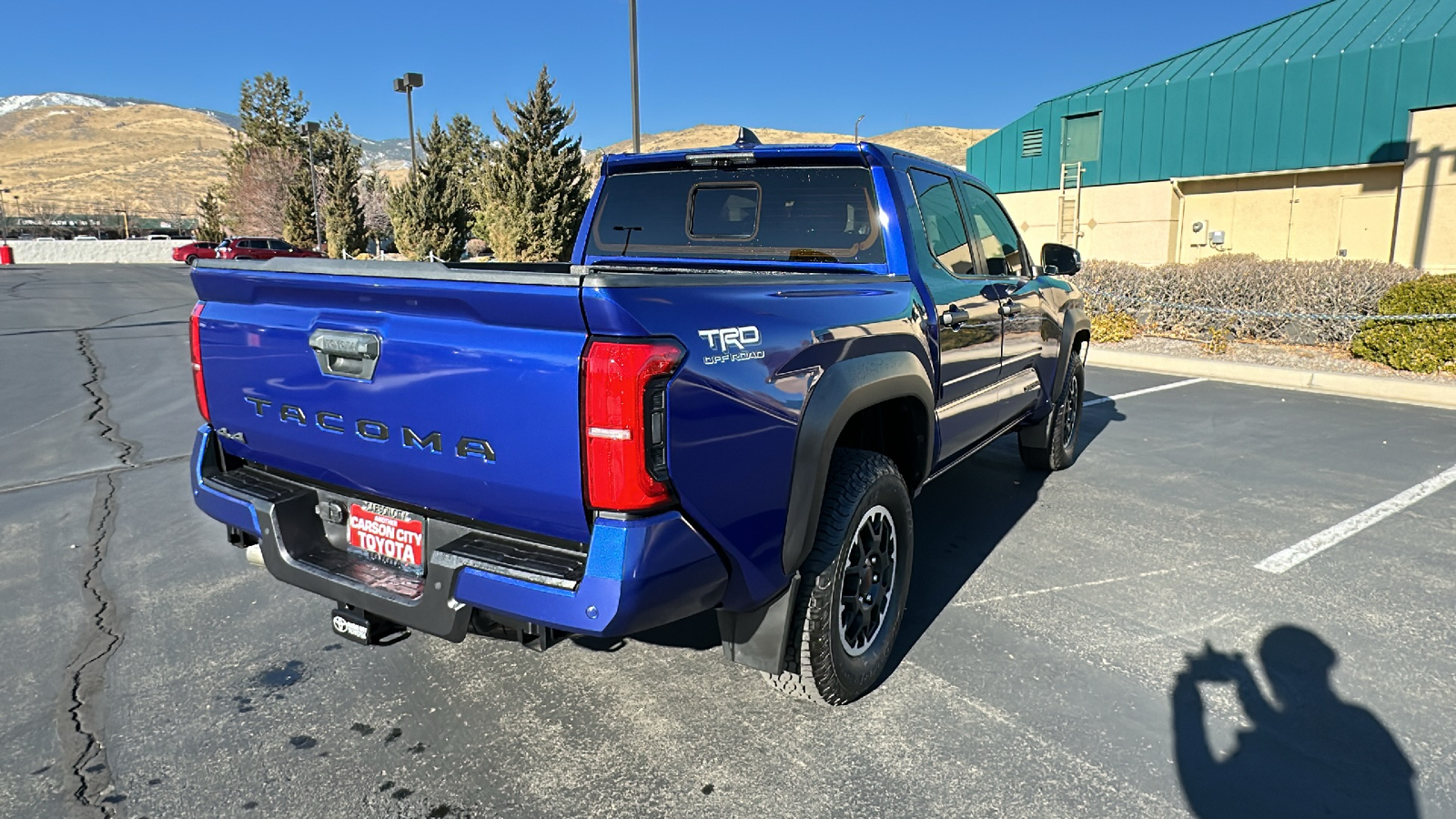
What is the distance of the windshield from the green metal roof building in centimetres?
1922

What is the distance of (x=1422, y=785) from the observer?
103 inches

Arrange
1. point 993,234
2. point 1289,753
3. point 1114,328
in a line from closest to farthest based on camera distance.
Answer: point 1289,753
point 993,234
point 1114,328

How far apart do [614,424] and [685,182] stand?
236cm

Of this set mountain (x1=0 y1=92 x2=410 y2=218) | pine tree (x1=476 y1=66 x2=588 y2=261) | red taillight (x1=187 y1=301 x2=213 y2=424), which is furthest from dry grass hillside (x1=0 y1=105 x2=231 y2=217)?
red taillight (x1=187 y1=301 x2=213 y2=424)

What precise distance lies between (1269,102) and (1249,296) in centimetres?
1008

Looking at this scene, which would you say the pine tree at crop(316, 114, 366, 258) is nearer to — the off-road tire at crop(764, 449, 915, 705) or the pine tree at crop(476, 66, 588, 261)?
the pine tree at crop(476, 66, 588, 261)

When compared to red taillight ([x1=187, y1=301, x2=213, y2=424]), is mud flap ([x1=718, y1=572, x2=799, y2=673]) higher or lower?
lower

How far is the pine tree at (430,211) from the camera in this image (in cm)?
3409

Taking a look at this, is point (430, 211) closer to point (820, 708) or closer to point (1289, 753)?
point (820, 708)

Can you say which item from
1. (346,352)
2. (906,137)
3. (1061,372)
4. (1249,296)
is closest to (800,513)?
(346,352)

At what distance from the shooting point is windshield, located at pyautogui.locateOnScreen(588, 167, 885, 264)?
376cm

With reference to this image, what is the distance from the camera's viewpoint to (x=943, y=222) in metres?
4.12

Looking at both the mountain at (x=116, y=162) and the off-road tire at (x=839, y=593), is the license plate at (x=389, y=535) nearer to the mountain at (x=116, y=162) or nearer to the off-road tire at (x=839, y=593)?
the off-road tire at (x=839, y=593)

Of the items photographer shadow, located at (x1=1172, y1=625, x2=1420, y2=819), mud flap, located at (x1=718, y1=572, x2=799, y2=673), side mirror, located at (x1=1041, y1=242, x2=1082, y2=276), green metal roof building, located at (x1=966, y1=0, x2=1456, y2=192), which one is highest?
green metal roof building, located at (x1=966, y1=0, x2=1456, y2=192)
